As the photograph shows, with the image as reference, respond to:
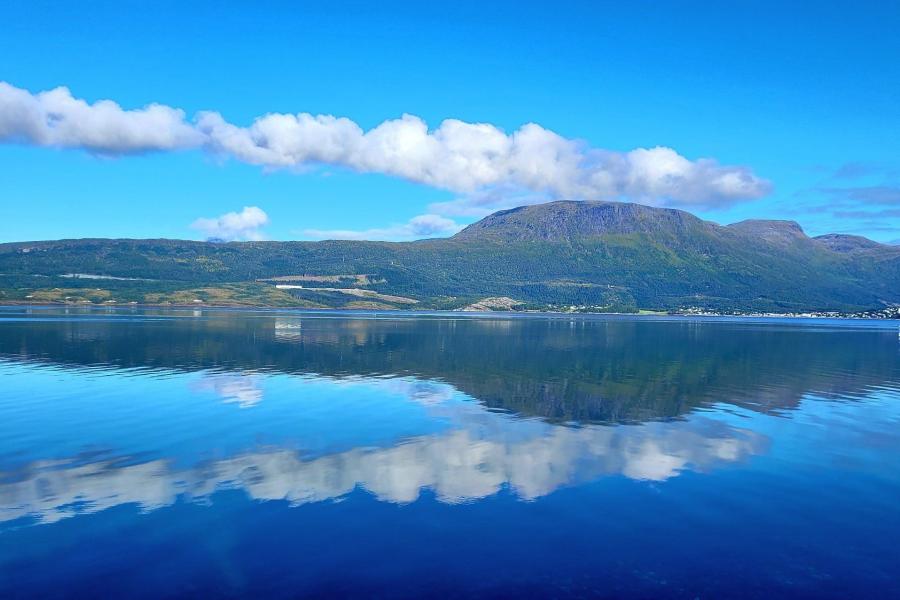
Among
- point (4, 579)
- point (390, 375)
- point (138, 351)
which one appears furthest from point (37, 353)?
point (4, 579)

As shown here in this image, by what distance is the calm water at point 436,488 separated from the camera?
59.1 ft

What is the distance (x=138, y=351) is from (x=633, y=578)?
7231cm

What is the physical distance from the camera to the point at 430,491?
25.8m

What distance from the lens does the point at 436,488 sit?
1031 inches

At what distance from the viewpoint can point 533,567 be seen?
18672 mm

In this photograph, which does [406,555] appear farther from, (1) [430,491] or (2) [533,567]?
(1) [430,491]

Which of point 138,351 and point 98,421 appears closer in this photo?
point 98,421

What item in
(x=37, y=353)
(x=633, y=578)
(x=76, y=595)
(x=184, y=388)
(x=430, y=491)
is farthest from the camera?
(x=37, y=353)

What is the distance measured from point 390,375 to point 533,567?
44.5m

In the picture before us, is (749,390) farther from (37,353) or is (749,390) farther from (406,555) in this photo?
(37,353)

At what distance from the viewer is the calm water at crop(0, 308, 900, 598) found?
1800 cm

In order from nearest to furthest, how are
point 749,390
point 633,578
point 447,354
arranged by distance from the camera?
point 633,578 → point 749,390 → point 447,354

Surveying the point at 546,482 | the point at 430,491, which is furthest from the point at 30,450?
the point at 546,482

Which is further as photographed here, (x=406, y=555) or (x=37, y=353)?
(x=37, y=353)
